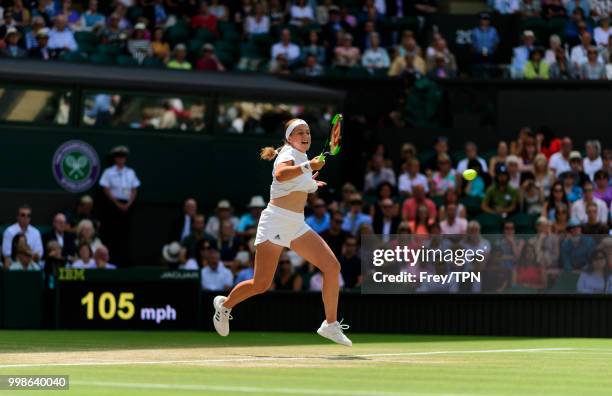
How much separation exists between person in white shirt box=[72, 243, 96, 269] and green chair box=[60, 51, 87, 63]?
6219 mm

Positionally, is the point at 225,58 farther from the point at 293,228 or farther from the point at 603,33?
the point at 293,228

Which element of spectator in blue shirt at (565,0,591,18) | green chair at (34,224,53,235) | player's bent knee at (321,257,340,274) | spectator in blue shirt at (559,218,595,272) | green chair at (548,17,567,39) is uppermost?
spectator in blue shirt at (565,0,591,18)

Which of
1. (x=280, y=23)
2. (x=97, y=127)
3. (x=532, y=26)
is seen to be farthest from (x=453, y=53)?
(x=97, y=127)

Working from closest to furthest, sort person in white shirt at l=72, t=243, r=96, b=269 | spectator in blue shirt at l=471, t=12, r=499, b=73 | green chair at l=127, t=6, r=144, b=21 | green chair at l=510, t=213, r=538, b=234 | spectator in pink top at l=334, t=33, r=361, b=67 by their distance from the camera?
person in white shirt at l=72, t=243, r=96, b=269
green chair at l=510, t=213, r=538, b=234
spectator in pink top at l=334, t=33, r=361, b=67
green chair at l=127, t=6, r=144, b=21
spectator in blue shirt at l=471, t=12, r=499, b=73

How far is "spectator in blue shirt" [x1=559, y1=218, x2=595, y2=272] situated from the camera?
18.8m

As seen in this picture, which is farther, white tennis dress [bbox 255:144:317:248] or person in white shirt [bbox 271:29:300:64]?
person in white shirt [bbox 271:29:300:64]

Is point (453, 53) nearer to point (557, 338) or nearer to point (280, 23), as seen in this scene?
point (280, 23)

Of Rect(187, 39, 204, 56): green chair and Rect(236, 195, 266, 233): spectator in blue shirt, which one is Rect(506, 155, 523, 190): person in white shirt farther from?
Rect(187, 39, 204, 56): green chair

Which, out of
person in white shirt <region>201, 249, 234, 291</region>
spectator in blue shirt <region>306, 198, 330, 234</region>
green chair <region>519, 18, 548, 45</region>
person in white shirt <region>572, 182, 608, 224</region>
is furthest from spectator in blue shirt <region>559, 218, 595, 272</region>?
green chair <region>519, 18, 548, 45</region>

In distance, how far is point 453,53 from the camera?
27.9m

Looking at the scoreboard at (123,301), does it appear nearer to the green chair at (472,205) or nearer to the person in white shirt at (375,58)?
the green chair at (472,205)

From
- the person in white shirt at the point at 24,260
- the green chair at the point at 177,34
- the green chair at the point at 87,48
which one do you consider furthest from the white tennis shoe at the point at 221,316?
the green chair at the point at 177,34

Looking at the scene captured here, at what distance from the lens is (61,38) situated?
85.3ft

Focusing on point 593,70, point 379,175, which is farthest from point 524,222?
point 593,70
